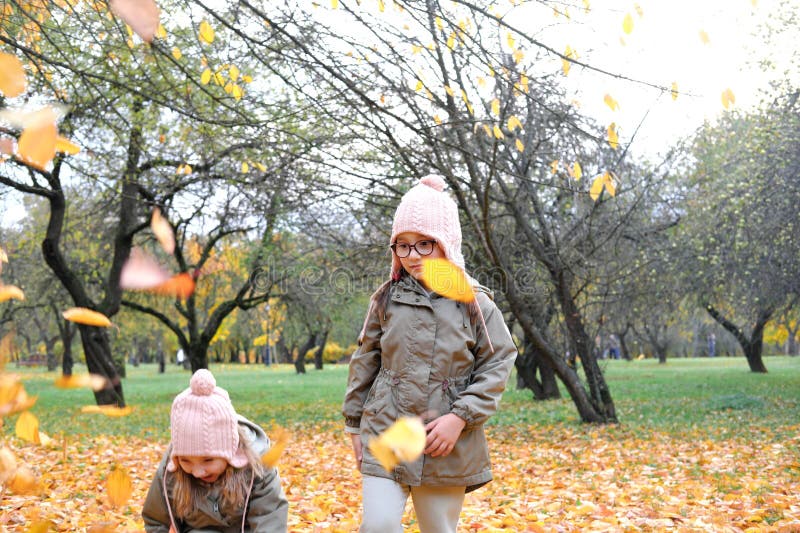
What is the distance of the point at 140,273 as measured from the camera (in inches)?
678

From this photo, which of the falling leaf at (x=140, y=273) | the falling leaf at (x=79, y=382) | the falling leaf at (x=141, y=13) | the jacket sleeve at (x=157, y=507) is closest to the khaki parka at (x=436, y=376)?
the jacket sleeve at (x=157, y=507)

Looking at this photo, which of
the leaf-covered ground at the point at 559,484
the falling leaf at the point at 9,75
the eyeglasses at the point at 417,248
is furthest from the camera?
the leaf-covered ground at the point at 559,484

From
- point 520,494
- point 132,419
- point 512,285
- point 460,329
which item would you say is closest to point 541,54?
point 512,285

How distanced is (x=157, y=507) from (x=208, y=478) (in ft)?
0.68

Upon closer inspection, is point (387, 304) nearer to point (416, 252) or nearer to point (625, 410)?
point (416, 252)

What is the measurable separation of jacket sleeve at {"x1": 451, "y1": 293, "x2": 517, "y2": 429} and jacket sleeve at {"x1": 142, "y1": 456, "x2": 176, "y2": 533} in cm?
114

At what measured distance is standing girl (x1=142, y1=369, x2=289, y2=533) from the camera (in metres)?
2.95

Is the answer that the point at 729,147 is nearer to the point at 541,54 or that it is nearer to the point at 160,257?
the point at 541,54

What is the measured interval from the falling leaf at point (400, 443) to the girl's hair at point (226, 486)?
540mm

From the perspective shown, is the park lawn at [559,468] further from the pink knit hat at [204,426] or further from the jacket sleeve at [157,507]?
the pink knit hat at [204,426]

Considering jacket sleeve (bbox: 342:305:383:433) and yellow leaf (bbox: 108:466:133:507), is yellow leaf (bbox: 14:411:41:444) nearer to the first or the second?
yellow leaf (bbox: 108:466:133:507)

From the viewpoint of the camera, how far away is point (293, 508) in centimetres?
590

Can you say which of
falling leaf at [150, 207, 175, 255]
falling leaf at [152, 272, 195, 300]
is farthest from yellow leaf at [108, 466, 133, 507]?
falling leaf at [152, 272, 195, 300]

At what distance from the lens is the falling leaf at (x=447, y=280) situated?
9.64 ft
